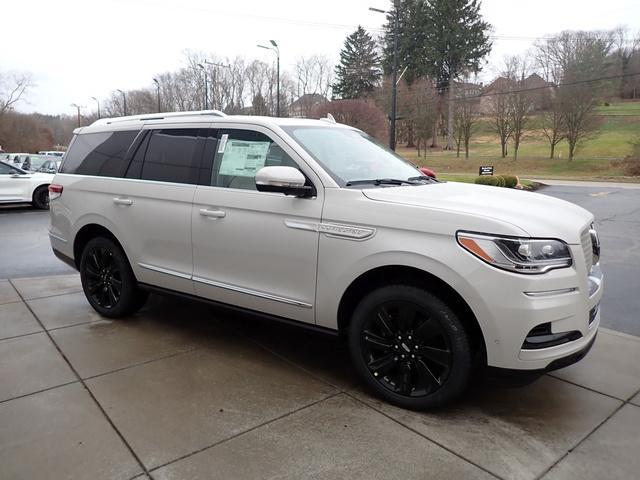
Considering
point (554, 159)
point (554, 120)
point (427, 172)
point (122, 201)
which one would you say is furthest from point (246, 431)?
point (554, 159)

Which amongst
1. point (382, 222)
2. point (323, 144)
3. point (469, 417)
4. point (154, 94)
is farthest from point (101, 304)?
point (154, 94)

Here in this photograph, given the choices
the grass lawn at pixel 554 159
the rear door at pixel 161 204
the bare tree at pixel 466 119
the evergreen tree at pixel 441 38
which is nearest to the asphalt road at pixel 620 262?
the rear door at pixel 161 204

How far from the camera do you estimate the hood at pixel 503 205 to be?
8.96 ft

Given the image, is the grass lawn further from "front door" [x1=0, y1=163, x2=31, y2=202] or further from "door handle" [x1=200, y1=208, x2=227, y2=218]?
"door handle" [x1=200, y1=208, x2=227, y2=218]

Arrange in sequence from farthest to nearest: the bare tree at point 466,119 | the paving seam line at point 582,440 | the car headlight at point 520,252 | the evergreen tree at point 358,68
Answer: the evergreen tree at point 358,68 < the bare tree at point 466,119 < the car headlight at point 520,252 < the paving seam line at point 582,440

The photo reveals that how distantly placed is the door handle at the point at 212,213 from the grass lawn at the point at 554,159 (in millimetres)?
32142

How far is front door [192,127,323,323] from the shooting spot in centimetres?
329

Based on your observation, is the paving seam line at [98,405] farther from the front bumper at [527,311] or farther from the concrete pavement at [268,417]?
the front bumper at [527,311]

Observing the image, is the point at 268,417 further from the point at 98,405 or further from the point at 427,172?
the point at 427,172

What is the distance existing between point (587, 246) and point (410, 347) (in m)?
1.23

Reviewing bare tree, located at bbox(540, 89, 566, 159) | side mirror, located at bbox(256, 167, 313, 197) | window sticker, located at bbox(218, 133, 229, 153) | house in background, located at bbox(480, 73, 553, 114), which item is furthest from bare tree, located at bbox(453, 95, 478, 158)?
side mirror, located at bbox(256, 167, 313, 197)

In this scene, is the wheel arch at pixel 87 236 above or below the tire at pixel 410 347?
above

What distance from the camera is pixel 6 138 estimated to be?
66188 millimetres

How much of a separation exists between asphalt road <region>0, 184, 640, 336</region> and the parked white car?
0.39 meters
